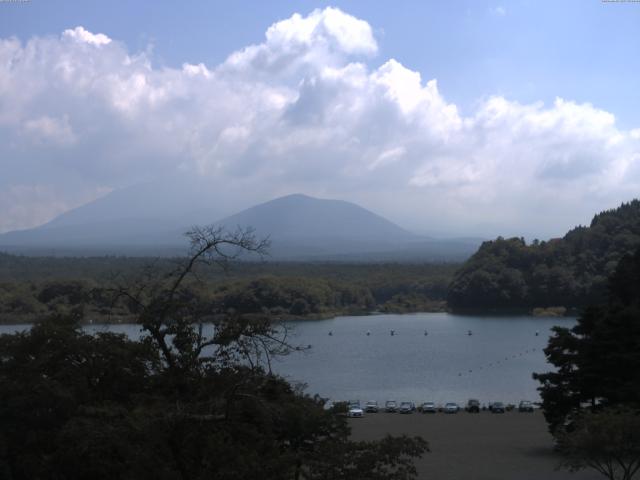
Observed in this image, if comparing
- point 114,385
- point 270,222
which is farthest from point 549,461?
point 270,222

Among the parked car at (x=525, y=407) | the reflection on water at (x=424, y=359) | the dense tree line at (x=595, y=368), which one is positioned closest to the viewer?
the dense tree line at (x=595, y=368)

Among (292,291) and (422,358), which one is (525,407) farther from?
(292,291)

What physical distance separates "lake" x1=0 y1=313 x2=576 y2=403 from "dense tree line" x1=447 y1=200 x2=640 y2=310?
3.78 meters

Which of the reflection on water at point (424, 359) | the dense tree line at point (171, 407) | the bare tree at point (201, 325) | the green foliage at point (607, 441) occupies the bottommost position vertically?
the reflection on water at point (424, 359)

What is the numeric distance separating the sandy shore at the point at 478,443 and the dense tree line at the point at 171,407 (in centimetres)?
485

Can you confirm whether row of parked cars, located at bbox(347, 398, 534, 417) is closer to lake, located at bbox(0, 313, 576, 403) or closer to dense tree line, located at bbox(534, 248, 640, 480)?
lake, located at bbox(0, 313, 576, 403)

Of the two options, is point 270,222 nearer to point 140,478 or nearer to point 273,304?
point 273,304

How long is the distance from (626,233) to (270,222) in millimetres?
150002

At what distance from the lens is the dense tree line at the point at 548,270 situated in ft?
146

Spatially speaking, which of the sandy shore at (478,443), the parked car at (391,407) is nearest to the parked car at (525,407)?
the sandy shore at (478,443)

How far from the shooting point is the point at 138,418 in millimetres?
4270

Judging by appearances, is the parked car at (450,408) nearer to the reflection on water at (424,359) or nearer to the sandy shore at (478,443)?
the sandy shore at (478,443)

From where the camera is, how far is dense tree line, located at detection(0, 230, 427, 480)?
423 centimetres

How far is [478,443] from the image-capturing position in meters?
12.7
